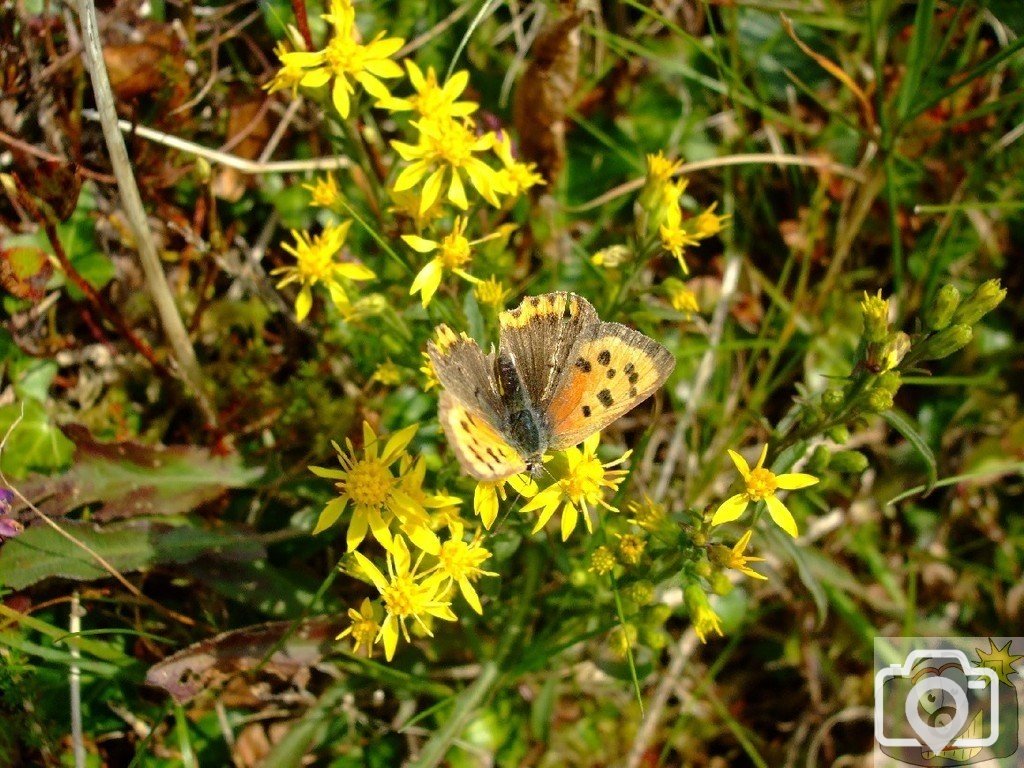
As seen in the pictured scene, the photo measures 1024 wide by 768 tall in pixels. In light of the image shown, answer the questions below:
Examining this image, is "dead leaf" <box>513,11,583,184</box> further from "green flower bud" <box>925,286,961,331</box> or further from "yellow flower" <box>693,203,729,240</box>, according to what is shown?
"green flower bud" <box>925,286,961,331</box>

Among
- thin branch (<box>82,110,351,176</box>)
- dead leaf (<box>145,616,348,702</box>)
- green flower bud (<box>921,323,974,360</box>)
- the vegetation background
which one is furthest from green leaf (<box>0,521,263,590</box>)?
green flower bud (<box>921,323,974,360</box>)

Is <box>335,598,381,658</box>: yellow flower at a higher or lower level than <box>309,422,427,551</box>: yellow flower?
lower

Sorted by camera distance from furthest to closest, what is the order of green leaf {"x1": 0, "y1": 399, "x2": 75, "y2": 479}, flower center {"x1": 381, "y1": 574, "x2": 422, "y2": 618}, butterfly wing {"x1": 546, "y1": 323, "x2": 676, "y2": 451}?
1. green leaf {"x1": 0, "y1": 399, "x2": 75, "y2": 479}
2. flower center {"x1": 381, "y1": 574, "x2": 422, "y2": 618}
3. butterfly wing {"x1": 546, "y1": 323, "x2": 676, "y2": 451}

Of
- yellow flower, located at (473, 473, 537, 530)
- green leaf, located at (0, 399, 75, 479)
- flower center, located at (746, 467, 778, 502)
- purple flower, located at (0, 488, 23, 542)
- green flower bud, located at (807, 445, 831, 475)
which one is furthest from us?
green leaf, located at (0, 399, 75, 479)

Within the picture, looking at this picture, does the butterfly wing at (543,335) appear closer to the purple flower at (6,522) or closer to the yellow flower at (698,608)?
the yellow flower at (698,608)

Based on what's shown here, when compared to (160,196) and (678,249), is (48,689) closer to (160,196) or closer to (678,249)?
(160,196)

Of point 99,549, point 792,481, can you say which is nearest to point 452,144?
point 792,481

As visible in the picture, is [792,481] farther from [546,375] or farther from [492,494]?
[492,494]
